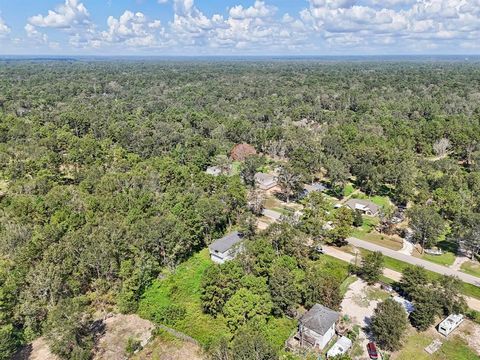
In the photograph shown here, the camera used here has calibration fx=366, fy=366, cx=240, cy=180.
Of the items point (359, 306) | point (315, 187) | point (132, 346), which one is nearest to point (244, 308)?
point (132, 346)

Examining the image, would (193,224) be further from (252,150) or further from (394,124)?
(394,124)

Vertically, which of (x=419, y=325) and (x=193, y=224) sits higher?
(x=193, y=224)

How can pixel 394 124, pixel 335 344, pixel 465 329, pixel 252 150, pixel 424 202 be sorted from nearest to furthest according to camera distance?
pixel 335 344 < pixel 465 329 < pixel 424 202 < pixel 252 150 < pixel 394 124

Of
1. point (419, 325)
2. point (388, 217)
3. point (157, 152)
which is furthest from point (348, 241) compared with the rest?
point (157, 152)

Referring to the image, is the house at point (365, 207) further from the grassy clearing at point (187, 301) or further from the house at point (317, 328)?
the house at point (317, 328)

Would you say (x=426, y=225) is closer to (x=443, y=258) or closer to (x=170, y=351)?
(x=443, y=258)

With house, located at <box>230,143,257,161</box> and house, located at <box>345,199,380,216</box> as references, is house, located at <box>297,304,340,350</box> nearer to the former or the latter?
house, located at <box>345,199,380,216</box>

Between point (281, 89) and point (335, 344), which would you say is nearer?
point (335, 344)

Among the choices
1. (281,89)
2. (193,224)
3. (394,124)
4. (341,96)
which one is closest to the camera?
(193,224)
